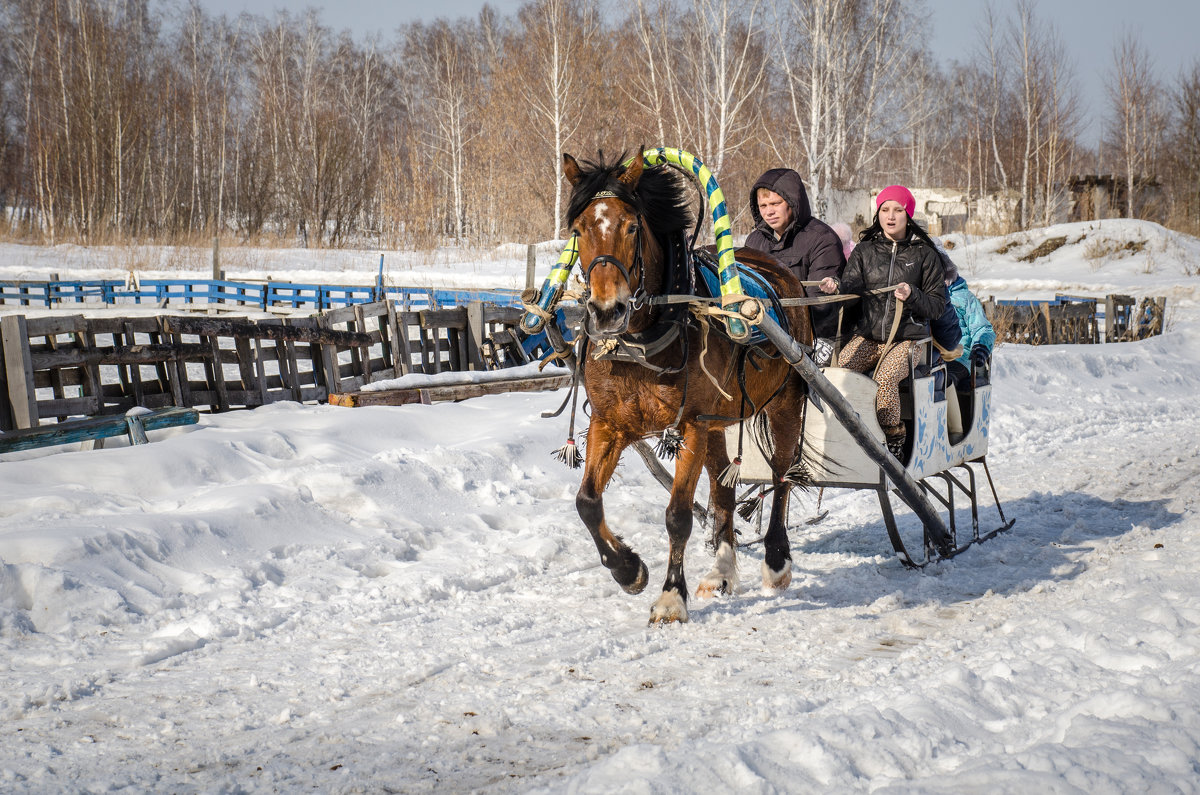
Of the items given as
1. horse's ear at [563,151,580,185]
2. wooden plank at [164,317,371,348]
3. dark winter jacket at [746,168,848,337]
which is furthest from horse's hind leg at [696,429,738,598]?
wooden plank at [164,317,371,348]

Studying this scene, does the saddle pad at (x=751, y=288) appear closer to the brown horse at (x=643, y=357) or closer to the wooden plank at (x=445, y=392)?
the brown horse at (x=643, y=357)

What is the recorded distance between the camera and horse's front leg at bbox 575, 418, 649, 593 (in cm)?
444

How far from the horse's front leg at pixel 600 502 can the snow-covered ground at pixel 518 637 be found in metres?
0.22

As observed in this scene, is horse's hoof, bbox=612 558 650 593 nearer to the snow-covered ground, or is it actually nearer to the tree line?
the snow-covered ground

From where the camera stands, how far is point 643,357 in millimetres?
4168

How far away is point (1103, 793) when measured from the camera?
240 centimetres

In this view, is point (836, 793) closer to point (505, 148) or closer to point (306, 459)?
point (306, 459)

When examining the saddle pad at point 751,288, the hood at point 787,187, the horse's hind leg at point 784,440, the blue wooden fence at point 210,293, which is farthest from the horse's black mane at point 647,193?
the blue wooden fence at point 210,293

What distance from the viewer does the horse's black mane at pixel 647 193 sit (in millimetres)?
4062

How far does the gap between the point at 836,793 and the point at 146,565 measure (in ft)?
11.5

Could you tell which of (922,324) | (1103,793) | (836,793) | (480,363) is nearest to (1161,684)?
(1103,793)

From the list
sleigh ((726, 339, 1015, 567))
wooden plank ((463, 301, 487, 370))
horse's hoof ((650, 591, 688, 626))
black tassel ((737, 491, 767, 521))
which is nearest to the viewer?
horse's hoof ((650, 591, 688, 626))

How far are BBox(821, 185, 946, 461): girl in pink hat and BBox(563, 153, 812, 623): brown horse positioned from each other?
2.69ft

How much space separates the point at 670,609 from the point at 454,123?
37134 mm
